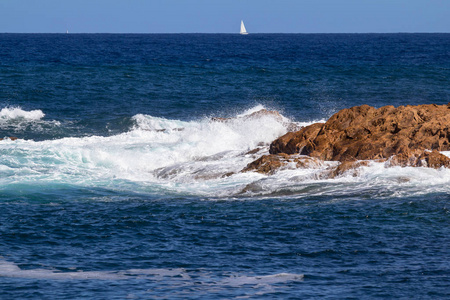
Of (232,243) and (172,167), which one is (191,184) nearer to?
(172,167)

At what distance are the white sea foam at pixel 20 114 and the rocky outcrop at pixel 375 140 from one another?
19.7 metres

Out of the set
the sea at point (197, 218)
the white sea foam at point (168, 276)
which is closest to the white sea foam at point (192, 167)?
the sea at point (197, 218)

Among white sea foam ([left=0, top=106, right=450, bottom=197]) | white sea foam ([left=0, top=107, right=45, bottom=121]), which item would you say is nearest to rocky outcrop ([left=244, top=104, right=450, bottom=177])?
white sea foam ([left=0, top=106, right=450, bottom=197])

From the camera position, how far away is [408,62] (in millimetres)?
72750

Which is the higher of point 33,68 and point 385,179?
point 33,68

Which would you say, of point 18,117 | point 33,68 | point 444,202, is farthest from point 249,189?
point 33,68

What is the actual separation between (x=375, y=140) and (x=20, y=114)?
2468 cm

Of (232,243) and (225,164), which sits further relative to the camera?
(225,164)

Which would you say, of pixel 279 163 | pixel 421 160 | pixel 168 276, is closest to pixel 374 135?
pixel 421 160

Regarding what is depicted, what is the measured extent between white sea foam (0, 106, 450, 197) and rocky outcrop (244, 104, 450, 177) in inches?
21.9

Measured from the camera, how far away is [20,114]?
130 feet

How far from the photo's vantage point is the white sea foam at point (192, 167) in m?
20.6

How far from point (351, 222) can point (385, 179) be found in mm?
4331

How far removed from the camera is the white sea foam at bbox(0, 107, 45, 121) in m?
39.4
